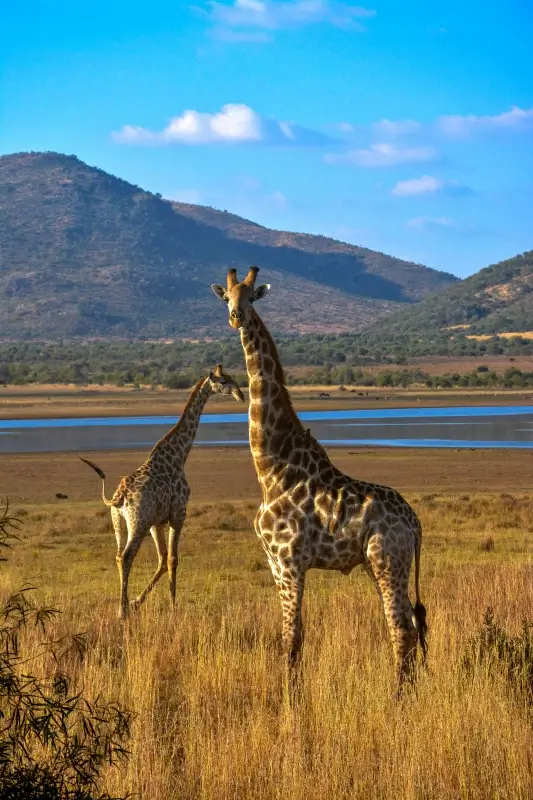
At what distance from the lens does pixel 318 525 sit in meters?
8.12

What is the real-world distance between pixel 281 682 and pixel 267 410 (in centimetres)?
193

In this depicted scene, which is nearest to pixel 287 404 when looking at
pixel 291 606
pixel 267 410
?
pixel 267 410

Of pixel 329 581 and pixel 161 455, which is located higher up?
pixel 161 455

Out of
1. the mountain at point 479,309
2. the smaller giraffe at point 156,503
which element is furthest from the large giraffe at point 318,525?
the mountain at point 479,309

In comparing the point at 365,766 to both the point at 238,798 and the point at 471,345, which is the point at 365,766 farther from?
the point at 471,345

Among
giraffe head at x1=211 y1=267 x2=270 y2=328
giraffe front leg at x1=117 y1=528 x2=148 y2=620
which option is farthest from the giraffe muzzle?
giraffe front leg at x1=117 y1=528 x2=148 y2=620

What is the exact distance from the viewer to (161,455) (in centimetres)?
1240

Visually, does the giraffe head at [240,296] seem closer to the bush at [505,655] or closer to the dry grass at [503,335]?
the bush at [505,655]

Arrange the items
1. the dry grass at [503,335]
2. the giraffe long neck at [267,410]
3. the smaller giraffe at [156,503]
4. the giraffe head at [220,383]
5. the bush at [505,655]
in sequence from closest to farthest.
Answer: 1. the bush at [505,655]
2. the giraffe long neck at [267,410]
3. the smaller giraffe at [156,503]
4. the giraffe head at [220,383]
5. the dry grass at [503,335]

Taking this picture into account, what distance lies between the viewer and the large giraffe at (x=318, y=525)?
26.5 ft

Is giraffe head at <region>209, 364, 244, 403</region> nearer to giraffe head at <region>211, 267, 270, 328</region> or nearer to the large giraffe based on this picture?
the large giraffe

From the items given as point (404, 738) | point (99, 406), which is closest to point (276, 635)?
point (404, 738)

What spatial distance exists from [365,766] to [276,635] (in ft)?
11.9

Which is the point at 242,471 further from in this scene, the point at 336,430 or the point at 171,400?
the point at 171,400
